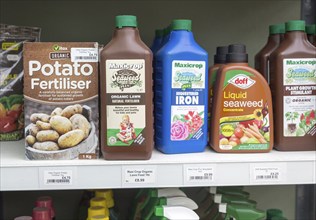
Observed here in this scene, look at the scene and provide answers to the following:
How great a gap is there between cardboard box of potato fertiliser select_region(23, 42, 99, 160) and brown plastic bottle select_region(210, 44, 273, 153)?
1.06ft

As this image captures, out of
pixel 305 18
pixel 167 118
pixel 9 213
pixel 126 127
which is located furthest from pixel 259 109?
pixel 9 213

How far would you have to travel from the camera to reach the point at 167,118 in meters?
1.05

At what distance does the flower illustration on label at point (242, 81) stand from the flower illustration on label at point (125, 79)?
0.83 feet

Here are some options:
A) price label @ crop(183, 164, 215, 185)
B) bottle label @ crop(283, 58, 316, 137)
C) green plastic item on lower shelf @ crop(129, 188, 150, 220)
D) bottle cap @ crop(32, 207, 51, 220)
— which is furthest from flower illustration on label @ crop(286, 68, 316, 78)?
bottle cap @ crop(32, 207, 51, 220)

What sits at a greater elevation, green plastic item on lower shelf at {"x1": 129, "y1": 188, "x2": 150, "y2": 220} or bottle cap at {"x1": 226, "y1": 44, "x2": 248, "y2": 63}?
bottle cap at {"x1": 226, "y1": 44, "x2": 248, "y2": 63}

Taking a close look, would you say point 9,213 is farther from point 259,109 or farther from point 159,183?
point 259,109

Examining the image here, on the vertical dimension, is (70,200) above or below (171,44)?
below

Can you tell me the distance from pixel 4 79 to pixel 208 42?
2.39 ft

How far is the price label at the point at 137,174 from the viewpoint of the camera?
972 mm

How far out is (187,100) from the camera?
3.45 feet

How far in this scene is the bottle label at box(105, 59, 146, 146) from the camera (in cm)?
98

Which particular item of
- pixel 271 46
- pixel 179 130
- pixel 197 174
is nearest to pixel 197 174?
pixel 197 174

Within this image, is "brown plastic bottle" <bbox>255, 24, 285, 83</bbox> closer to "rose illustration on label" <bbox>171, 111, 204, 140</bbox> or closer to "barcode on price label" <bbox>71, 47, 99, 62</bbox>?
"rose illustration on label" <bbox>171, 111, 204, 140</bbox>

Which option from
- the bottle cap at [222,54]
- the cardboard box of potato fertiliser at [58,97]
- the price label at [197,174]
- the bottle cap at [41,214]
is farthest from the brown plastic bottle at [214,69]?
the bottle cap at [41,214]
